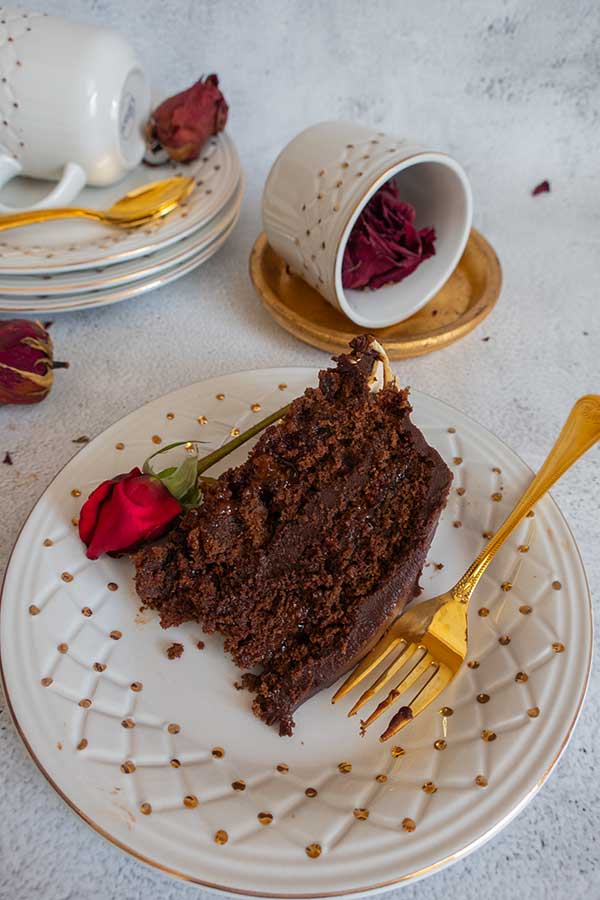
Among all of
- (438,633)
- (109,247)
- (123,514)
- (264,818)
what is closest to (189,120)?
(109,247)

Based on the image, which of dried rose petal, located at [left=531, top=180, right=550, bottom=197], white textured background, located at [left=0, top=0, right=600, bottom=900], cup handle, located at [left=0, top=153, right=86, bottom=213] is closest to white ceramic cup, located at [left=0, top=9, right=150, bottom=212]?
cup handle, located at [left=0, top=153, right=86, bottom=213]

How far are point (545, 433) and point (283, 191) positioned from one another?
57 cm

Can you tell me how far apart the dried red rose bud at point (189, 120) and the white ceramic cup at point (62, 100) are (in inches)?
3.1

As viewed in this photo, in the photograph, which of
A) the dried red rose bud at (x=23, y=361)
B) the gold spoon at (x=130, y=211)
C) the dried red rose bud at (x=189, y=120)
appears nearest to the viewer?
the dried red rose bud at (x=23, y=361)

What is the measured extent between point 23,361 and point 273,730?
24.5 inches

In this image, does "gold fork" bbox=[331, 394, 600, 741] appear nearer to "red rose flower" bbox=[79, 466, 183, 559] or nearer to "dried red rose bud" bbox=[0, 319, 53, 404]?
"red rose flower" bbox=[79, 466, 183, 559]

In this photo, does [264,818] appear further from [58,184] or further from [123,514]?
[58,184]

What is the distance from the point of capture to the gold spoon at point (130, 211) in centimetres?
128

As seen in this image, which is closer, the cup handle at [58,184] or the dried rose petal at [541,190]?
the cup handle at [58,184]

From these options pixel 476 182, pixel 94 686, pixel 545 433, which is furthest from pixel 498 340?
pixel 94 686

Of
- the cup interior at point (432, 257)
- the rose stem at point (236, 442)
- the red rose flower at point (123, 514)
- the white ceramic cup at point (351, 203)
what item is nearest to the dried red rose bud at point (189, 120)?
the white ceramic cup at point (351, 203)

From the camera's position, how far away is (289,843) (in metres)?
0.63

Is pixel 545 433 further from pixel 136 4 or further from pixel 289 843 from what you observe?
pixel 136 4

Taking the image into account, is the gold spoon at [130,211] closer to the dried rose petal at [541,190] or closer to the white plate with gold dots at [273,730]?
the white plate with gold dots at [273,730]
